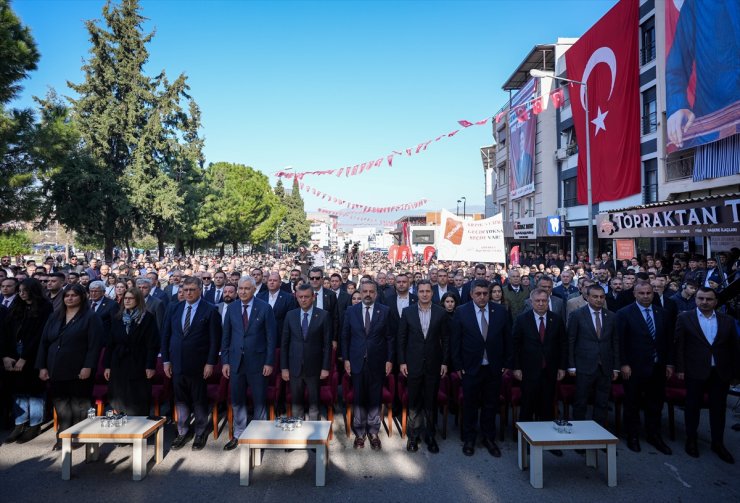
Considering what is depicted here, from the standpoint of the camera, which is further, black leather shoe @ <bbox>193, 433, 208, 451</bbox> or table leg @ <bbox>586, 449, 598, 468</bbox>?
black leather shoe @ <bbox>193, 433, 208, 451</bbox>

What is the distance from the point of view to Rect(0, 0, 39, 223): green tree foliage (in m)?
13.3

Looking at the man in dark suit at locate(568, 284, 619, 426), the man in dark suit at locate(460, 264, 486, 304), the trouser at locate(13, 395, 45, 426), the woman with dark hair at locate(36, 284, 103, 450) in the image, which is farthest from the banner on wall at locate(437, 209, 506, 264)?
the trouser at locate(13, 395, 45, 426)

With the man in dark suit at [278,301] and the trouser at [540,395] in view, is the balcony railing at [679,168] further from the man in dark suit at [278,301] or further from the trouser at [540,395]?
the man in dark suit at [278,301]

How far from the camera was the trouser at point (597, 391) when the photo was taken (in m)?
5.83

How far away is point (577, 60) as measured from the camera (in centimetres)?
2309

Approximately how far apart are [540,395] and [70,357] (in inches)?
236

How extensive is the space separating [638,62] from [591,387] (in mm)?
18620

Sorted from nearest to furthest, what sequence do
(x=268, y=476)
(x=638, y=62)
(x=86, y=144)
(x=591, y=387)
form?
(x=268, y=476) < (x=591, y=387) < (x=638, y=62) < (x=86, y=144)

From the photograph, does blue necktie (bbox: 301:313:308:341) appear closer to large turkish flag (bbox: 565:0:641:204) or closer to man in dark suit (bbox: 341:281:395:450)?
man in dark suit (bbox: 341:281:395:450)

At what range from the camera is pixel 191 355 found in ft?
19.0

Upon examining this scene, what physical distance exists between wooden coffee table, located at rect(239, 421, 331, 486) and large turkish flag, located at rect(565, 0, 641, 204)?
64.5 feet

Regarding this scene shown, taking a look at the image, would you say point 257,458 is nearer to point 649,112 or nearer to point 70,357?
point 70,357

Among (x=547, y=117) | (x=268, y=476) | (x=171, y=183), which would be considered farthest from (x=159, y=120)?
(x=268, y=476)

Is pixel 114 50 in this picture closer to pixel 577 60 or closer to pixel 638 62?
pixel 577 60
